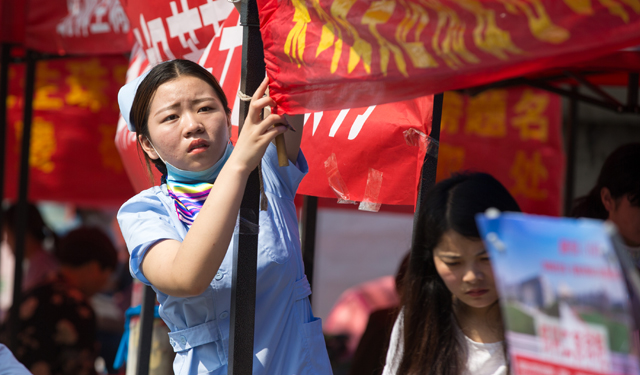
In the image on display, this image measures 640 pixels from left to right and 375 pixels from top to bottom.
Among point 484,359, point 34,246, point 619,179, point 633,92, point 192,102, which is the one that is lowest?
point 34,246

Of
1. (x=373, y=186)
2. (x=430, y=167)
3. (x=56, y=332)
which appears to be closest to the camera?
(x=430, y=167)

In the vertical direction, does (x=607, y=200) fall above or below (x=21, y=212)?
above

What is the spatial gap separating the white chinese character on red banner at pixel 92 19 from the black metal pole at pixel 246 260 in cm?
199

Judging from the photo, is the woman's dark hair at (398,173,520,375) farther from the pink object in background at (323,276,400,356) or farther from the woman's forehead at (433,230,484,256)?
the pink object in background at (323,276,400,356)

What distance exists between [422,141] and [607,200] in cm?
93

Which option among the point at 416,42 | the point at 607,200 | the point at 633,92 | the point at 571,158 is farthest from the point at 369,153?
the point at 571,158

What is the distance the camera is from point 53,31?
11.1 feet

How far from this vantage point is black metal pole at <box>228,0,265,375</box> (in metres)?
1.25

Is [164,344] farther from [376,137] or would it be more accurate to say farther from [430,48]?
[430,48]

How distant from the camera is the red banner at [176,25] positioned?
75.1 inches

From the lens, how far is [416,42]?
1.00 meters

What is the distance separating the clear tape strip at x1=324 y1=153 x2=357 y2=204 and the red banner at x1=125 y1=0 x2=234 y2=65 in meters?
0.52

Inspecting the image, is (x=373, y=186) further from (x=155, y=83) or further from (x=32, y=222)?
(x=32, y=222)

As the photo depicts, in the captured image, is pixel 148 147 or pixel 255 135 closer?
pixel 255 135
